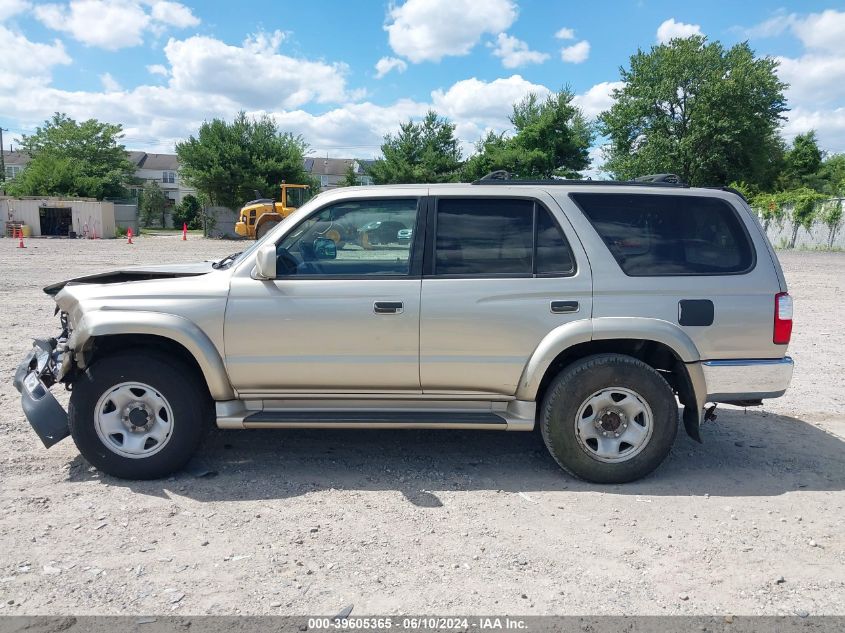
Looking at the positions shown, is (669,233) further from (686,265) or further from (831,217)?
(831,217)

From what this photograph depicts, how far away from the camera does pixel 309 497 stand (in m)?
4.00

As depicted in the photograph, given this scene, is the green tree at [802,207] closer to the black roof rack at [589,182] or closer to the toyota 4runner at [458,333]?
the black roof rack at [589,182]

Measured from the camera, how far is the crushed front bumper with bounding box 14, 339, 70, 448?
4.11 metres

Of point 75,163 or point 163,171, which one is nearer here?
point 75,163

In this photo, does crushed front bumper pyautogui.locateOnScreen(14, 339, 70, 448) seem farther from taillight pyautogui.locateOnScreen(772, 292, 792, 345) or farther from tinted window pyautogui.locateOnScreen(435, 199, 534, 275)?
taillight pyautogui.locateOnScreen(772, 292, 792, 345)

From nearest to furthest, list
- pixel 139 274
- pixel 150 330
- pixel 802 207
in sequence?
pixel 150 330 < pixel 139 274 < pixel 802 207

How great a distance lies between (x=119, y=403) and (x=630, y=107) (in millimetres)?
51116

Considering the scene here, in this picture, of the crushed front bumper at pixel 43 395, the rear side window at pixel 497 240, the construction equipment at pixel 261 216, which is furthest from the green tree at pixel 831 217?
the crushed front bumper at pixel 43 395

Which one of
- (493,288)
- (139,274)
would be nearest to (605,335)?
(493,288)

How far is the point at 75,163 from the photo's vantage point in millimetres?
53062

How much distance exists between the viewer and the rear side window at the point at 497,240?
4.21 meters

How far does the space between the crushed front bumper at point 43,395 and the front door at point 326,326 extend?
1182 millimetres

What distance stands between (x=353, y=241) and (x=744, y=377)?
2.76 m

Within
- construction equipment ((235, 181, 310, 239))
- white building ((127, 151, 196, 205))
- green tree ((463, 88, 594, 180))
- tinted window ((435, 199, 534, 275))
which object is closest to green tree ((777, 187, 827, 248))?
green tree ((463, 88, 594, 180))
